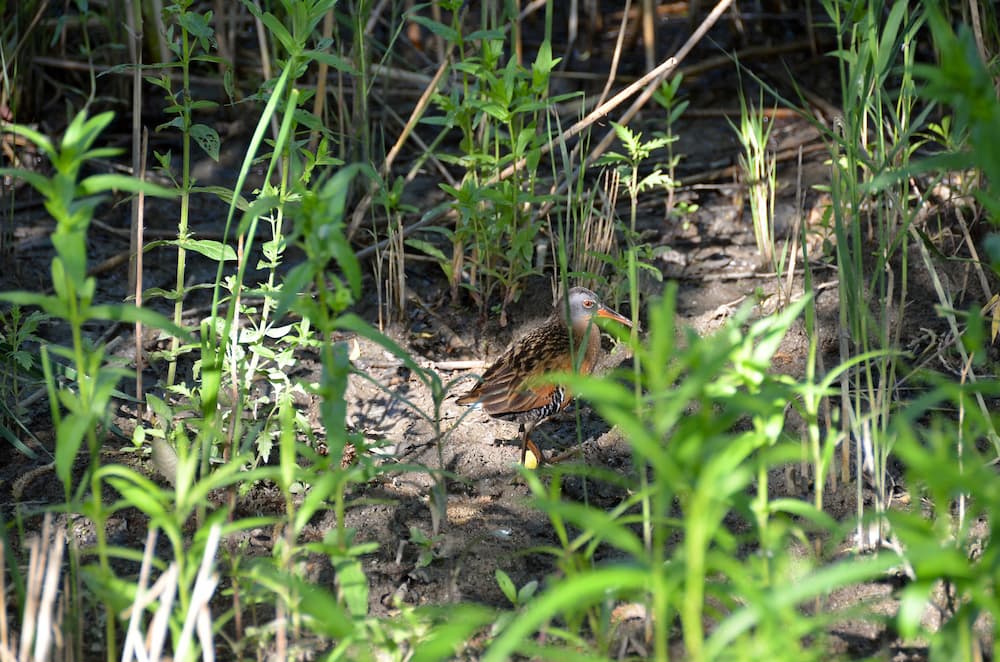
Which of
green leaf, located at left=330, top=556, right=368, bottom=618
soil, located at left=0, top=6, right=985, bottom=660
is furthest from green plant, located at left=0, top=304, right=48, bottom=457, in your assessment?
green leaf, located at left=330, top=556, right=368, bottom=618

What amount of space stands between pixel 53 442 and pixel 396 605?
60.5 inches

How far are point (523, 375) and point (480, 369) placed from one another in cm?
51

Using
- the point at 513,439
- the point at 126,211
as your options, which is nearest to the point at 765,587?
the point at 513,439

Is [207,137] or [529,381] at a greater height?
[207,137]

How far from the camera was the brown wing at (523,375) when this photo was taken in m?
4.41

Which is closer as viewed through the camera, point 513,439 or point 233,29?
point 513,439

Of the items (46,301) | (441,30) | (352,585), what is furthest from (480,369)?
(46,301)

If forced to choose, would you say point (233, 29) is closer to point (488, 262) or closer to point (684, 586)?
point (488, 262)

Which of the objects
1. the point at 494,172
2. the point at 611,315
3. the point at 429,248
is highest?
the point at 494,172

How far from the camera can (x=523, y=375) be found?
4.46 m

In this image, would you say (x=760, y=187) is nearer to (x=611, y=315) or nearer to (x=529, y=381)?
(x=611, y=315)

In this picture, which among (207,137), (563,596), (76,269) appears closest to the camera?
(563,596)

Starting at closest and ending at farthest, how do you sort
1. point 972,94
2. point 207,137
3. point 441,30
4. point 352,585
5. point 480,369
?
1. point 972,94
2. point 352,585
3. point 207,137
4. point 441,30
5. point 480,369

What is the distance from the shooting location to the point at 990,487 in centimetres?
218
